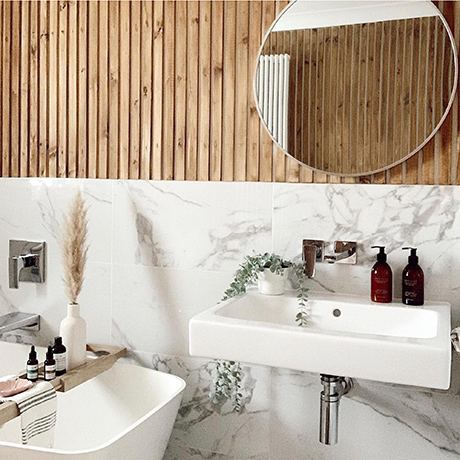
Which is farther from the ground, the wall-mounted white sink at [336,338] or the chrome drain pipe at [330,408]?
the wall-mounted white sink at [336,338]

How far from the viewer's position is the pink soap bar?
6.48 ft

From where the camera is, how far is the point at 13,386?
2025 mm

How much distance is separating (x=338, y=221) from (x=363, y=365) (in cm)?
65

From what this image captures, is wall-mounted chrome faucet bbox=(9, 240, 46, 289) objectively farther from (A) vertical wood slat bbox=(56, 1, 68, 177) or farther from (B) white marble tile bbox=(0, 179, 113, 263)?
(A) vertical wood slat bbox=(56, 1, 68, 177)

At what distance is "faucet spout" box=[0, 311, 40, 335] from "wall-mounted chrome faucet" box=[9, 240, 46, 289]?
0.12m

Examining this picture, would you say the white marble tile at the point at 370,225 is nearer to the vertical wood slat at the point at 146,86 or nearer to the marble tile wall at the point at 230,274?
the marble tile wall at the point at 230,274

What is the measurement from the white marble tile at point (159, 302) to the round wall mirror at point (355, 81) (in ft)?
1.91

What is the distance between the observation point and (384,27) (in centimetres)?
207

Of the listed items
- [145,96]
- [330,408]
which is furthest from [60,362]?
[145,96]

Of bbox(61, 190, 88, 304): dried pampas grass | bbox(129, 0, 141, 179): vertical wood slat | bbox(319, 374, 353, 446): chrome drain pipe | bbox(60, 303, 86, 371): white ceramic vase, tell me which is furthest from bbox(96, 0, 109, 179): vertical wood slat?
bbox(319, 374, 353, 446): chrome drain pipe

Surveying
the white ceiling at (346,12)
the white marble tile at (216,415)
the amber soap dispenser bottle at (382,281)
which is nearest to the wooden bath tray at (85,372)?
the white marble tile at (216,415)

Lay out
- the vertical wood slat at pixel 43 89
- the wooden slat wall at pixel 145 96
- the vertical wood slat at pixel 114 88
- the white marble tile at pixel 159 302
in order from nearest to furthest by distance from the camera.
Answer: the wooden slat wall at pixel 145 96 → the white marble tile at pixel 159 302 → the vertical wood slat at pixel 114 88 → the vertical wood slat at pixel 43 89

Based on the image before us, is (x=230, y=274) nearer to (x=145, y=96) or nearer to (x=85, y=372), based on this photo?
(x=85, y=372)

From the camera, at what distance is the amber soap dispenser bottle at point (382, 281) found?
6.72ft
